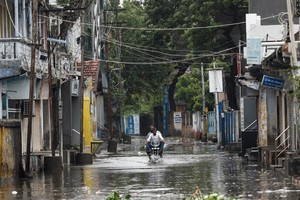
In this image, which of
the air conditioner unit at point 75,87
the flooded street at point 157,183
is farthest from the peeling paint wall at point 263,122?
the air conditioner unit at point 75,87

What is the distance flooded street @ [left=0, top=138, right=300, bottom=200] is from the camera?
22.1 metres

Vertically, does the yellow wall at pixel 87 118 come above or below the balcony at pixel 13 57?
below

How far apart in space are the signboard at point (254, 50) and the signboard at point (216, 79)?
23847 mm

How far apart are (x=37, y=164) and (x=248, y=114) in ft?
53.0

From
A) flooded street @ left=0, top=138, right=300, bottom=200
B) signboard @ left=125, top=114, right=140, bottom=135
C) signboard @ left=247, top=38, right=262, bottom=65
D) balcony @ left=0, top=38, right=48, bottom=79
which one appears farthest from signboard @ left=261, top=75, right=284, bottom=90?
signboard @ left=125, top=114, right=140, bottom=135

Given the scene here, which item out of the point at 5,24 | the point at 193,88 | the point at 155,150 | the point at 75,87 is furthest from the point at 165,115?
the point at 5,24

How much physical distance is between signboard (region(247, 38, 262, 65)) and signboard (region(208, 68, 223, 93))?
78.2 ft

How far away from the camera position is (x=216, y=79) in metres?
59.2

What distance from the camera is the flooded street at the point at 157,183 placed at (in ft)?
72.5

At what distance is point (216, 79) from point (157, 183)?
111ft

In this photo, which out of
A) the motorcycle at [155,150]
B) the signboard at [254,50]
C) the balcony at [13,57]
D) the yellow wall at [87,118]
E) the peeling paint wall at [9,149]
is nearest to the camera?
the peeling paint wall at [9,149]

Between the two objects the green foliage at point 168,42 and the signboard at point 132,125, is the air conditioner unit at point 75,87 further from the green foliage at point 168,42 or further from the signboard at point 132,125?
the signboard at point 132,125

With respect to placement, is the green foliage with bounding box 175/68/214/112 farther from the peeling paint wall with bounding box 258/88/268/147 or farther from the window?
the window

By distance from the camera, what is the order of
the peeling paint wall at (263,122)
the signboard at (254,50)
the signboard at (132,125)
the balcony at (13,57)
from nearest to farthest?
the balcony at (13,57), the signboard at (254,50), the peeling paint wall at (263,122), the signboard at (132,125)
